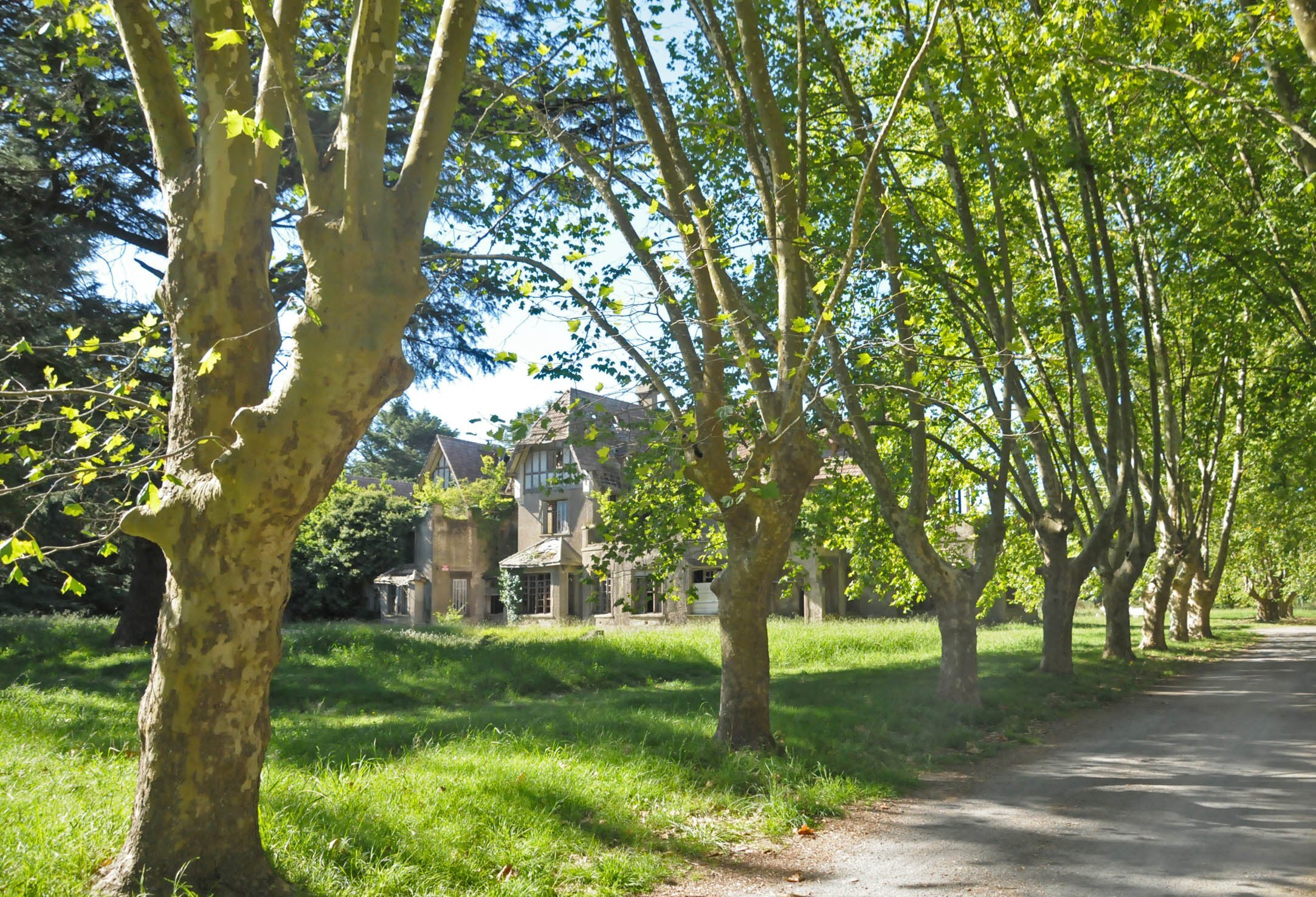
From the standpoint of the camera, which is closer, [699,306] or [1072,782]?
[1072,782]

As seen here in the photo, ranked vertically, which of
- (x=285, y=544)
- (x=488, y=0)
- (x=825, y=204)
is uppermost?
(x=488, y=0)

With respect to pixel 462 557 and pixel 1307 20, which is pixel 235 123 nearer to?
pixel 1307 20

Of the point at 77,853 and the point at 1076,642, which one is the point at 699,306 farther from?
the point at 1076,642

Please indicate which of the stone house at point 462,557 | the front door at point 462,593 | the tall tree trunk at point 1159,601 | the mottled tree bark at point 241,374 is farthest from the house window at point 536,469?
the mottled tree bark at point 241,374

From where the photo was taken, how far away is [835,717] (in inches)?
434

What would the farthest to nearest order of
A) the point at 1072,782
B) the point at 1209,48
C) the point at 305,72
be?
the point at 1209,48 → the point at 305,72 → the point at 1072,782

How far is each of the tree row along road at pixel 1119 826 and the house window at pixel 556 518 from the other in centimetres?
3080

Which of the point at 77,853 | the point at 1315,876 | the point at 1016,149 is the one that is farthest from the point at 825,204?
the point at 77,853

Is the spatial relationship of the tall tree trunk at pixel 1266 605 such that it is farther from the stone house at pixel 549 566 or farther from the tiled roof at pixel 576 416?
the tiled roof at pixel 576 416

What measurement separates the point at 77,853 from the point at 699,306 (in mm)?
6875

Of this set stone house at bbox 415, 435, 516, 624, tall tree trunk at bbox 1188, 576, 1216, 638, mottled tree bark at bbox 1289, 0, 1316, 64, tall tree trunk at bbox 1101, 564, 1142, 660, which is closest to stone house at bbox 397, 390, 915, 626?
stone house at bbox 415, 435, 516, 624

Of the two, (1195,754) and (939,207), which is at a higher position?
(939,207)

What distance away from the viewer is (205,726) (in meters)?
4.71

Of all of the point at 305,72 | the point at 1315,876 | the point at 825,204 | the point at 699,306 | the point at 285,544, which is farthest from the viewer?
the point at 825,204
